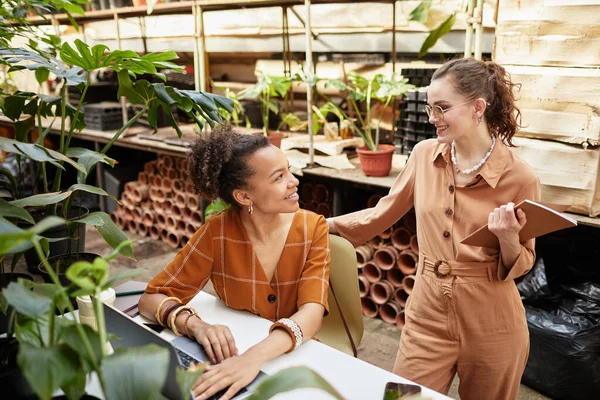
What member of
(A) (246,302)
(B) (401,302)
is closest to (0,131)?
(B) (401,302)

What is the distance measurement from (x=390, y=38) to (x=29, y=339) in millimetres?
3482

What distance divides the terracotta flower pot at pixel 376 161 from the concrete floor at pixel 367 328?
2.95ft

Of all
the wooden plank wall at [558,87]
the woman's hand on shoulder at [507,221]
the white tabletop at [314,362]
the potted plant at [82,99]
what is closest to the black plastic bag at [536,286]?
the wooden plank wall at [558,87]

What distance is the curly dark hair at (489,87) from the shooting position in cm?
168

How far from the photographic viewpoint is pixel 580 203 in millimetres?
2260

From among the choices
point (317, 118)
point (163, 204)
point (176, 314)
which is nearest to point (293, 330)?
point (176, 314)

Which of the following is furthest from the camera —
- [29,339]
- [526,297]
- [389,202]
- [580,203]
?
[526,297]

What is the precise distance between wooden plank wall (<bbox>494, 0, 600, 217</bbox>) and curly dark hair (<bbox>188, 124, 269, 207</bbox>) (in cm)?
121

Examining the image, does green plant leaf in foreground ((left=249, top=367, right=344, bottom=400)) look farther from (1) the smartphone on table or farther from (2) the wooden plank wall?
(2) the wooden plank wall

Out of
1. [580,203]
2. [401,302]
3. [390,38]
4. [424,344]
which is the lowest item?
[401,302]

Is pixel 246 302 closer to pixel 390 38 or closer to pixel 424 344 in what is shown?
pixel 424 344

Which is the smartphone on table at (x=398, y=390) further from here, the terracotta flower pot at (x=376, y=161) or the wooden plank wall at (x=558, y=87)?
the terracotta flower pot at (x=376, y=161)

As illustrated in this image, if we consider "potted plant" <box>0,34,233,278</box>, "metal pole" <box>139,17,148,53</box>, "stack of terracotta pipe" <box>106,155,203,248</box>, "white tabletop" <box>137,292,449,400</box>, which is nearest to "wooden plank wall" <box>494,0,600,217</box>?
"potted plant" <box>0,34,233,278</box>

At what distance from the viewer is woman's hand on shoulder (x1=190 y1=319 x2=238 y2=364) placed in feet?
4.35
